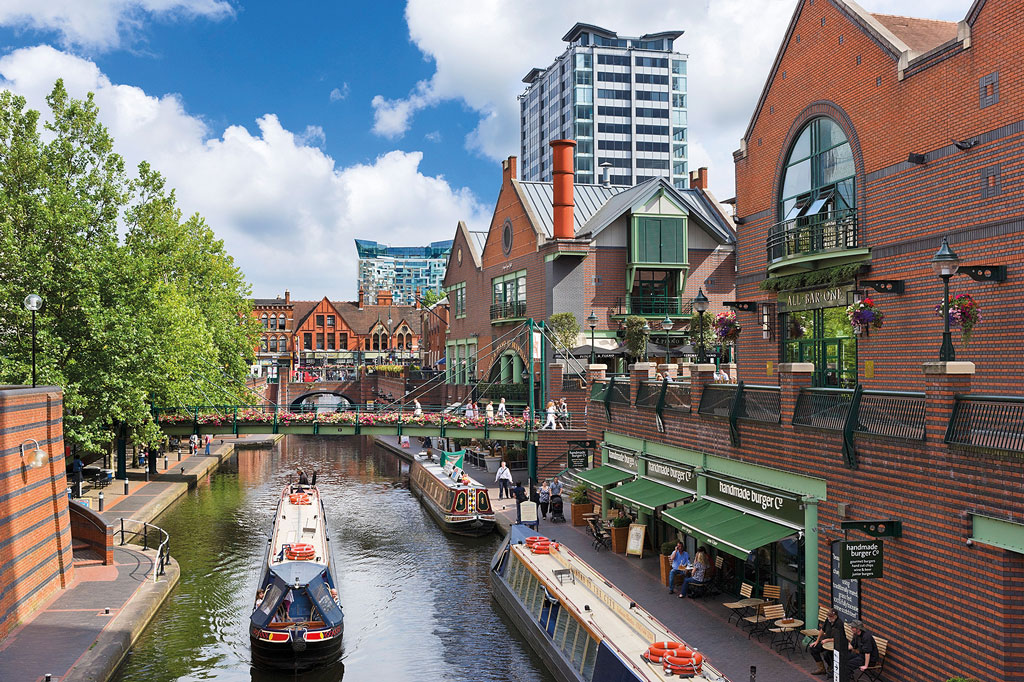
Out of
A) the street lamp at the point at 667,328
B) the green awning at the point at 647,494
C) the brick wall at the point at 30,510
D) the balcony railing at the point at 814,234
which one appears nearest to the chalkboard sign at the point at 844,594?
the green awning at the point at 647,494

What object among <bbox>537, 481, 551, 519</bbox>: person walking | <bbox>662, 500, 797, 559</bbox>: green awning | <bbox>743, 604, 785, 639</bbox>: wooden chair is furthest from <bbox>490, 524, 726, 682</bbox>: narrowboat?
<bbox>537, 481, 551, 519</bbox>: person walking

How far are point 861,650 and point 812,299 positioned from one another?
12.9 meters

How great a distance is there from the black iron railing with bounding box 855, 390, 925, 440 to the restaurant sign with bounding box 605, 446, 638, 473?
41.4 feet

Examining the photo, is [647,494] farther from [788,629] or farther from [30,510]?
[30,510]

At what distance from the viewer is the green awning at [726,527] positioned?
61.3 feet

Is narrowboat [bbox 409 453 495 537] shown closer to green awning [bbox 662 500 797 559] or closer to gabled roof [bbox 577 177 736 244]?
green awning [bbox 662 500 797 559]

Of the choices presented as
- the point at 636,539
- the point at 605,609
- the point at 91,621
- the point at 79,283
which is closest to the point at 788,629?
the point at 605,609

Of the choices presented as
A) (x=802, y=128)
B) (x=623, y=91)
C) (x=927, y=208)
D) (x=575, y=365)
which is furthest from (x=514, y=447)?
(x=623, y=91)

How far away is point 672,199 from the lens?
49.8 metres

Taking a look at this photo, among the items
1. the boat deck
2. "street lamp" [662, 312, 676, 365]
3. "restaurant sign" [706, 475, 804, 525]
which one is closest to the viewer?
the boat deck

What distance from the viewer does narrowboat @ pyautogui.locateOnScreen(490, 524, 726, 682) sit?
13969 millimetres

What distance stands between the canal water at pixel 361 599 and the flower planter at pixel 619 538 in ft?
14.0

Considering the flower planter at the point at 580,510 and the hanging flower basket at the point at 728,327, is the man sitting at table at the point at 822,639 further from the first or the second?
the flower planter at the point at 580,510

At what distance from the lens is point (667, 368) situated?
1104 inches
